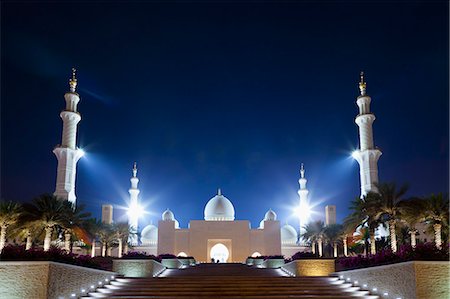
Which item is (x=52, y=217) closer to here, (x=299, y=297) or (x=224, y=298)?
(x=224, y=298)

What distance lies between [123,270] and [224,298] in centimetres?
835

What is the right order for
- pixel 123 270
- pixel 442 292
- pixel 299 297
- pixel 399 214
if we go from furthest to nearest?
1. pixel 399 214
2. pixel 123 270
3. pixel 299 297
4. pixel 442 292

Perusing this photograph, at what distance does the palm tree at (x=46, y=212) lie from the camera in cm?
2555

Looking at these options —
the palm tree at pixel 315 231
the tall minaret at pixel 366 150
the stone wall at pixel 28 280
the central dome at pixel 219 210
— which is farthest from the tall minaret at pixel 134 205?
the stone wall at pixel 28 280

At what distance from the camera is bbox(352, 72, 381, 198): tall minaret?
41875 millimetres

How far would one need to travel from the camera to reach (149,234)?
54.7 m

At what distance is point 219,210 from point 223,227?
2.74 metres

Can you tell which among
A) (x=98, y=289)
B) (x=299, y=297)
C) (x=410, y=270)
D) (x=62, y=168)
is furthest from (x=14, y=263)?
(x=62, y=168)

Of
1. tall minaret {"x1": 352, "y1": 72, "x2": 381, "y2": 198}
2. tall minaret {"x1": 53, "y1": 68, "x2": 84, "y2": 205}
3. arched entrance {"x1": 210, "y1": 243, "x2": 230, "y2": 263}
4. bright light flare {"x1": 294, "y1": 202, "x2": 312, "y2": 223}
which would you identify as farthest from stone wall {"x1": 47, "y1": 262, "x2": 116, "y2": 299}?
bright light flare {"x1": 294, "y1": 202, "x2": 312, "y2": 223}

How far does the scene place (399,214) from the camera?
24797mm

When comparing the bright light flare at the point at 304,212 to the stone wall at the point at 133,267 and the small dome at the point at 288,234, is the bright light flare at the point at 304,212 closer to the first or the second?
the small dome at the point at 288,234

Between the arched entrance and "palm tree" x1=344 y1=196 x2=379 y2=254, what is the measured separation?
23788 mm

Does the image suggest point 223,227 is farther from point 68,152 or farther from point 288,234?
point 68,152

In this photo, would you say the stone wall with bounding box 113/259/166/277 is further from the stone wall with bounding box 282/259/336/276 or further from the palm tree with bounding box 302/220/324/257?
the palm tree with bounding box 302/220/324/257
